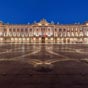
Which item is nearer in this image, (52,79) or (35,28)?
(52,79)

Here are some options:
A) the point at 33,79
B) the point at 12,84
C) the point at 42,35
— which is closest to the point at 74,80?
the point at 33,79

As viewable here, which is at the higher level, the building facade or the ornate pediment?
the ornate pediment

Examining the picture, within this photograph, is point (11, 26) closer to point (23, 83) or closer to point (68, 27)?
point (68, 27)

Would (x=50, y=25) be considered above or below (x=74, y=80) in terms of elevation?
above

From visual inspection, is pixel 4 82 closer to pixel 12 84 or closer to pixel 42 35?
pixel 12 84

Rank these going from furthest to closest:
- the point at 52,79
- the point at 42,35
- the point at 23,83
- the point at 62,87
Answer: the point at 42,35 < the point at 52,79 < the point at 23,83 < the point at 62,87

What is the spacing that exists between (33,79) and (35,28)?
131 meters

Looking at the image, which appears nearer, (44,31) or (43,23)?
(43,23)

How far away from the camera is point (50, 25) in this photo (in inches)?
5546

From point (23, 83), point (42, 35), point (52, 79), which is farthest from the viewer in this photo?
point (42, 35)

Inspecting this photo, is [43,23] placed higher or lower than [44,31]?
higher

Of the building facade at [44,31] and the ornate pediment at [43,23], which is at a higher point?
the ornate pediment at [43,23]

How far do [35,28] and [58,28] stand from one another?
50.1ft

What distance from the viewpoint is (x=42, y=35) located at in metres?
138
